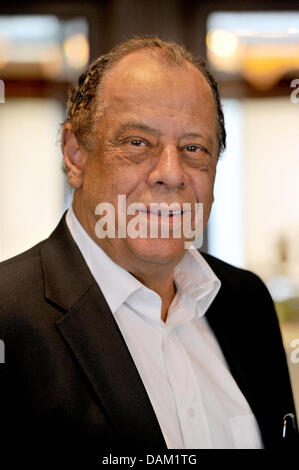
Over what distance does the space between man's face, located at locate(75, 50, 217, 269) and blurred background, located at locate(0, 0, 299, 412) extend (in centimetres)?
153

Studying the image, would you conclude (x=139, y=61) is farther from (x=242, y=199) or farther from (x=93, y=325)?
(x=242, y=199)

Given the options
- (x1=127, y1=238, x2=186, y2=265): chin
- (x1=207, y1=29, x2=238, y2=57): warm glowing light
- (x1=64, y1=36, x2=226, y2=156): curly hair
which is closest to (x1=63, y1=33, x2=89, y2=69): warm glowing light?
(x1=207, y1=29, x2=238, y2=57): warm glowing light

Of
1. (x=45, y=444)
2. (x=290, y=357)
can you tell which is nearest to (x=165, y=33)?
(x=290, y=357)

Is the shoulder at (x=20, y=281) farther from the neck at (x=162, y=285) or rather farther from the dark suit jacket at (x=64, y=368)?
the neck at (x=162, y=285)

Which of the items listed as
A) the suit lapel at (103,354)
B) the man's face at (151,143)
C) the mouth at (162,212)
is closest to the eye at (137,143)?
the man's face at (151,143)

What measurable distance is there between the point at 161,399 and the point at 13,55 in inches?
79.3

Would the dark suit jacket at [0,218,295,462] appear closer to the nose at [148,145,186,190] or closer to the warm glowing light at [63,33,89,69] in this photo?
the nose at [148,145,186,190]

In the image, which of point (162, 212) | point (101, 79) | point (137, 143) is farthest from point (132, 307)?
point (101, 79)

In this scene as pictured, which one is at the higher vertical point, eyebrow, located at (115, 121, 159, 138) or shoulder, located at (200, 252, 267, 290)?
eyebrow, located at (115, 121, 159, 138)

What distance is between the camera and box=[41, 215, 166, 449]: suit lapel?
0.85 metres

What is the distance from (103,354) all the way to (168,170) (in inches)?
11.9

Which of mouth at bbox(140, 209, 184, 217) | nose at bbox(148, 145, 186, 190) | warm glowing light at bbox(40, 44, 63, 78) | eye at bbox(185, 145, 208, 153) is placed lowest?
mouth at bbox(140, 209, 184, 217)

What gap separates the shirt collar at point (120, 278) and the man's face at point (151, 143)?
0.02 m

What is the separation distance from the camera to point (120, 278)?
1.01 meters
